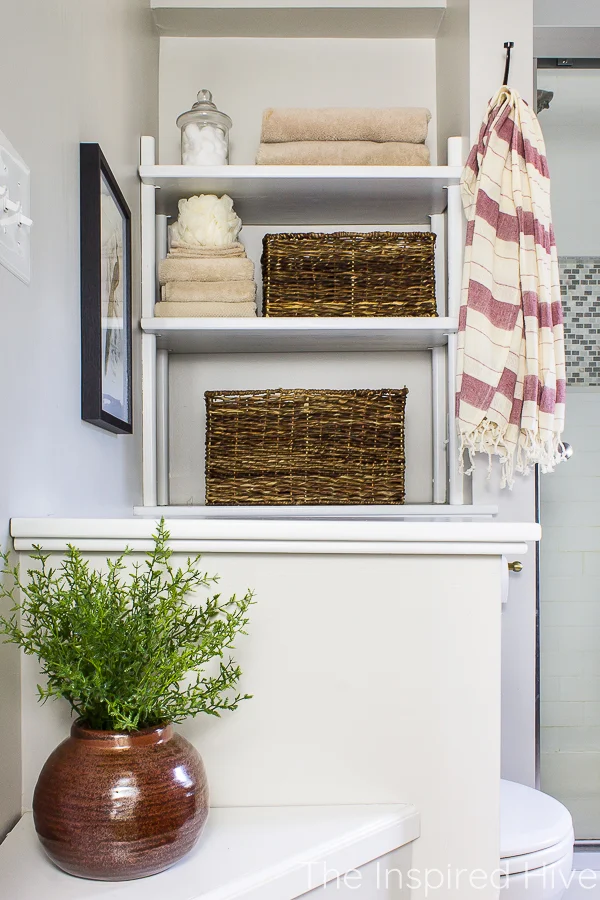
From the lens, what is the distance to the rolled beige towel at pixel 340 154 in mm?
1894

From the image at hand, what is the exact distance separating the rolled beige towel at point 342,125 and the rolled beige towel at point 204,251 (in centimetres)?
29

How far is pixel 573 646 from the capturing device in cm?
200

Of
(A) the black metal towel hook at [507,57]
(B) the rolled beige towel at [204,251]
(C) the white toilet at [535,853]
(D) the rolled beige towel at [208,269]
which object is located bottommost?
(C) the white toilet at [535,853]

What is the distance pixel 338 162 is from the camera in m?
1.91

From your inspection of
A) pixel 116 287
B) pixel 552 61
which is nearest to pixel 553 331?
pixel 552 61

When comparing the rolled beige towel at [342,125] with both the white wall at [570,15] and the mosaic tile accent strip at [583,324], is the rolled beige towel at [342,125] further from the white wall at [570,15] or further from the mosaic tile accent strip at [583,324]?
the mosaic tile accent strip at [583,324]

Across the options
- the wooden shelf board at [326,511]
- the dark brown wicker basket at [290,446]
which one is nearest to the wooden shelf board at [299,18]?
the dark brown wicker basket at [290,446]

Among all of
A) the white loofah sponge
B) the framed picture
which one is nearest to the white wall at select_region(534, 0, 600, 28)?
the white loofah sponge

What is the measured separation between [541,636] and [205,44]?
1.81 metres

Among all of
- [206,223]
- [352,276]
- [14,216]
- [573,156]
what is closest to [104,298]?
[14,216]

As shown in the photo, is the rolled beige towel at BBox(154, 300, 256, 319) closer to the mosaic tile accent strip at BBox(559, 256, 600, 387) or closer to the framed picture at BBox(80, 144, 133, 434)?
the framed picture at BBox(80, 144, 133, 434)

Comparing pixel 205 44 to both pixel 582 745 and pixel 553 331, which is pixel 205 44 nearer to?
pixel 553 331

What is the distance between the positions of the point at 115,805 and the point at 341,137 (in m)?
1.63

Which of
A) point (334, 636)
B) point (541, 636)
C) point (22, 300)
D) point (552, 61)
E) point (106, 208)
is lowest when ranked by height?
point (541, 636)
